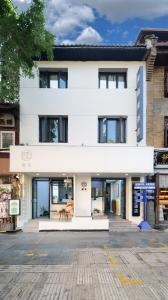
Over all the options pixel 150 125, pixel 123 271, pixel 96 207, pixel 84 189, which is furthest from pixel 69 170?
pixel 123 271

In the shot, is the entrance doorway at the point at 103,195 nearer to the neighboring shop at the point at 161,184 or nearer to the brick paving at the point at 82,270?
the neighboring shop at the point at 161,184

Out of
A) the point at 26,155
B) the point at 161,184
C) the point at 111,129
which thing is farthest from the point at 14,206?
the point at 161,184

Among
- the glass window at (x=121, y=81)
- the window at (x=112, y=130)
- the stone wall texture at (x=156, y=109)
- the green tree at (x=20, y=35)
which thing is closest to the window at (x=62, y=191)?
the window at (x=112, y=130)

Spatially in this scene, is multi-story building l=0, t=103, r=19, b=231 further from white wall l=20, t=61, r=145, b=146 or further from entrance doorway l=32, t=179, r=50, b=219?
entrance doorway l=32, t=179, r=50, b=219

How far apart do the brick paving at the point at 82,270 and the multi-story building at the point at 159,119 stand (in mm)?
5988

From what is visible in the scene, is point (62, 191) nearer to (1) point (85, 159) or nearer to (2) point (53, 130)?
(1) point (85, 159)

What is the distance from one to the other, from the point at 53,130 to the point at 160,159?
21.9 ft

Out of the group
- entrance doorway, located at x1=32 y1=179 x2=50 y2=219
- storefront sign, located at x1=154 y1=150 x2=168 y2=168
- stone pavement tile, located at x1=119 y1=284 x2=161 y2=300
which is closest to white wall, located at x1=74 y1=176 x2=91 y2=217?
entrance doorway, located at x1=32 y1=179 x2=50 y2=219

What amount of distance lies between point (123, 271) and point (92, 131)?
476 inches

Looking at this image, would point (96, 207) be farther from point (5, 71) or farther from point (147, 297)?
point (147, 297)

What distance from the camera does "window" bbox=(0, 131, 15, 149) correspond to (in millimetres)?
20672

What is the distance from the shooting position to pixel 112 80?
70.7 feet

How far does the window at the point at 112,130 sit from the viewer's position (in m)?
21.1

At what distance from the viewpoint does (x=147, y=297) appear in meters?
7.16
